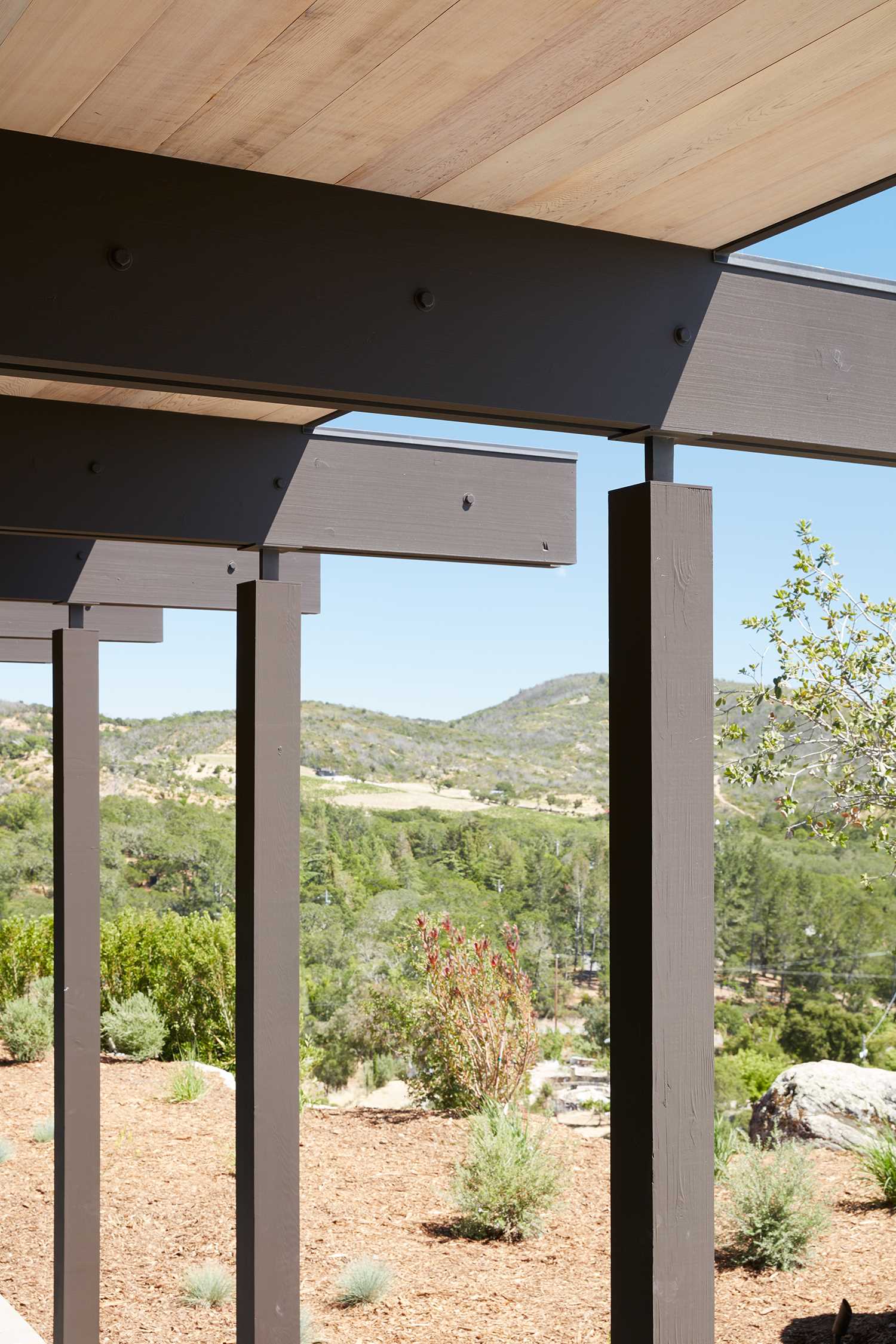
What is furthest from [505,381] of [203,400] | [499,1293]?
[499,1293]

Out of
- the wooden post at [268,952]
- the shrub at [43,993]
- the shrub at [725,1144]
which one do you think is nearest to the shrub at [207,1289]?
the wooden post at [268,952]

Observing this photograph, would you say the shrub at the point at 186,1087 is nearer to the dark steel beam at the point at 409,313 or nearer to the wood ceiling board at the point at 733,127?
the dark steel beam at the point at 409,313

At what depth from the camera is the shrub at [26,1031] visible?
9.73m

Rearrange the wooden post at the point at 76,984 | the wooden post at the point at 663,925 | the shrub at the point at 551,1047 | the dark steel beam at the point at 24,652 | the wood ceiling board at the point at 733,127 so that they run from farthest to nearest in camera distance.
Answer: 1. the shrub at the point at 551,1047
2. the dark steel beam at the point at 24,652
3. the wooden post at the point at 76,984
4. the wooden post at the point at 663,925
5. the wood ceiling board at the point at 733,127

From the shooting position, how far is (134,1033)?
10031mm

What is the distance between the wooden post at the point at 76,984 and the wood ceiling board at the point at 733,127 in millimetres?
2988

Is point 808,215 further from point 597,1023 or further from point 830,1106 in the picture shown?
point 597,1023

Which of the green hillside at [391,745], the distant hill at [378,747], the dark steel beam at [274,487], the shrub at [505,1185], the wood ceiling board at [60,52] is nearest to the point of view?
the wood ceiling board at [60,52]

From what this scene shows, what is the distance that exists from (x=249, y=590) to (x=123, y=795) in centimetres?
1952

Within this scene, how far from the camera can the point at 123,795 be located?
21969 mm

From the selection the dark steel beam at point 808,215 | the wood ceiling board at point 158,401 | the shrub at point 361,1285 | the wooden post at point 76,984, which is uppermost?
the wood ceiling board at point 158,401

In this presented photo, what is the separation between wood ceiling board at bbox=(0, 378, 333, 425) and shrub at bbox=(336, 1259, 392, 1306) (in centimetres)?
350

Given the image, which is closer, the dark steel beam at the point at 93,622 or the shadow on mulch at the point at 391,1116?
the dark steel beam at the point at 93,622

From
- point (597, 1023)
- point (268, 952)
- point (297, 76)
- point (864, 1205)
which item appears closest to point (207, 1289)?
point (268, 952)
